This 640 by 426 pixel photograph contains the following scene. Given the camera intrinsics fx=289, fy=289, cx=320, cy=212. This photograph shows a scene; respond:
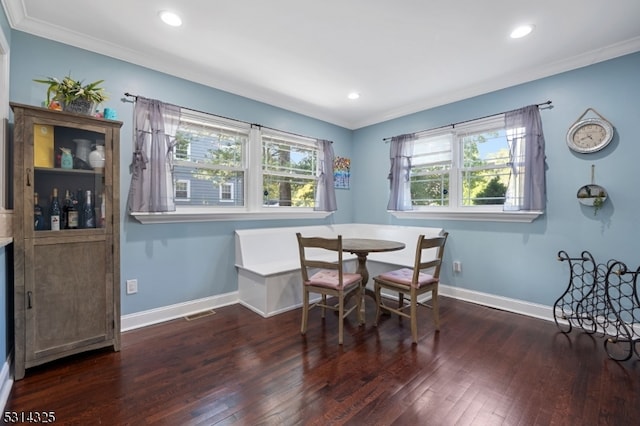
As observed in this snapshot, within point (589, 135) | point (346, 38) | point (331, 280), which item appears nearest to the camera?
point (346, 38)

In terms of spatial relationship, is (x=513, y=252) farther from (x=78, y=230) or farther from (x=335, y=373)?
(x=78, y=230)

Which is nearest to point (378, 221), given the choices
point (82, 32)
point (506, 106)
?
point (506, 106)

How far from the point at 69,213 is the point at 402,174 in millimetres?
3610

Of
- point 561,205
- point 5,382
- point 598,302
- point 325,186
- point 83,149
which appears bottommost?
point 5,382

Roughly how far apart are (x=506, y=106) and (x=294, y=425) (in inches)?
143

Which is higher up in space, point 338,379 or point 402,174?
point 402,174

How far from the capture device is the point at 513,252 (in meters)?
3.20

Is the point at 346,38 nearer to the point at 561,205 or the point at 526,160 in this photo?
the point at 526,160

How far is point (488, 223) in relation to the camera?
338cm

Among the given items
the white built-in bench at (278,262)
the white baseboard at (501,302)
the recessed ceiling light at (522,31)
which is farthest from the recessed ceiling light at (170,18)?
the white baseboard at (501,302)

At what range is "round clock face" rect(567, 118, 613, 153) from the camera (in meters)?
2.64

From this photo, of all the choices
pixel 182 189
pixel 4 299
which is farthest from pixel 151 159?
pixel 4 299

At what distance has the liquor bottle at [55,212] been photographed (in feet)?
6.68

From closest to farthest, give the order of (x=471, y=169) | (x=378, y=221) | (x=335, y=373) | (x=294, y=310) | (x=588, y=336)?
(x=335, y=373) → (x=588, y=336) → (x=294, y=310) → (x=471, y=169) → (x=378, y=221)
